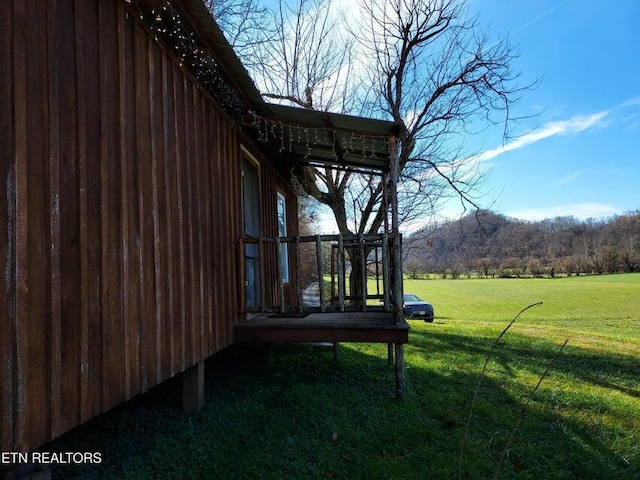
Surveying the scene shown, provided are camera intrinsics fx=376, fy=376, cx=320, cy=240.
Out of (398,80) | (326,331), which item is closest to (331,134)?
(326,331)

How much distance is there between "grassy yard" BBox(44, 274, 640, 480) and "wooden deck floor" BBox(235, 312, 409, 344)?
24.3 inches

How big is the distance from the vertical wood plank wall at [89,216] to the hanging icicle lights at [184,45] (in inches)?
4.7

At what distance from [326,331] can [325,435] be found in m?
1.02

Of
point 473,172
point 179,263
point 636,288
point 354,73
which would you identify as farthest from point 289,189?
point 636,288

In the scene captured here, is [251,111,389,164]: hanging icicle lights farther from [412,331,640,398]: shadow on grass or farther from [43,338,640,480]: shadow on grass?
[412,331,640,398]: shadow on grass

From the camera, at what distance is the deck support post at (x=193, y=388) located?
343cm

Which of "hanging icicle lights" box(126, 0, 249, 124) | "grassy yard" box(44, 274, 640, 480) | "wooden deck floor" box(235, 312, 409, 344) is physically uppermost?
"hanging icicle lights" box(126, 0, 249, 124)

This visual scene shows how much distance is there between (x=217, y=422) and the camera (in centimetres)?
331

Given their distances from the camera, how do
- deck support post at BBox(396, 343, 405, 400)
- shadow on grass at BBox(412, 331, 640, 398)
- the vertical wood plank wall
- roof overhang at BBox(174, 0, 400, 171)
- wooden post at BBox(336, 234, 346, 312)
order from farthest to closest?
shadow on grass at BBox(412, 331, 640, 398) → deck support post at BBox(396, 343, 405, 400) → wooden post at BBox(336, 234, 346, 312) → roof overhang at BBox(174, 0, 400, 171) → the vertical wood plank wall

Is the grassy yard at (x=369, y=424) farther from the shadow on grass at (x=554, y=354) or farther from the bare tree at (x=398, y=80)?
the bare tree at (x=398, y=80)

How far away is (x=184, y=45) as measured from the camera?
3.07m

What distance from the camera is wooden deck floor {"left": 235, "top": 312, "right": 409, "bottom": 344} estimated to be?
3.95m

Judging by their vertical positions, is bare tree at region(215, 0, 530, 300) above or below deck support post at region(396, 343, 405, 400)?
above

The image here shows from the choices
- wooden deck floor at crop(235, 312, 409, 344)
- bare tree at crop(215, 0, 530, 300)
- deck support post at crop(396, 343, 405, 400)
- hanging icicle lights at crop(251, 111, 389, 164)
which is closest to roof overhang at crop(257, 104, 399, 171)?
hanging icicle lights at crop(251, 111, 389, 164)
